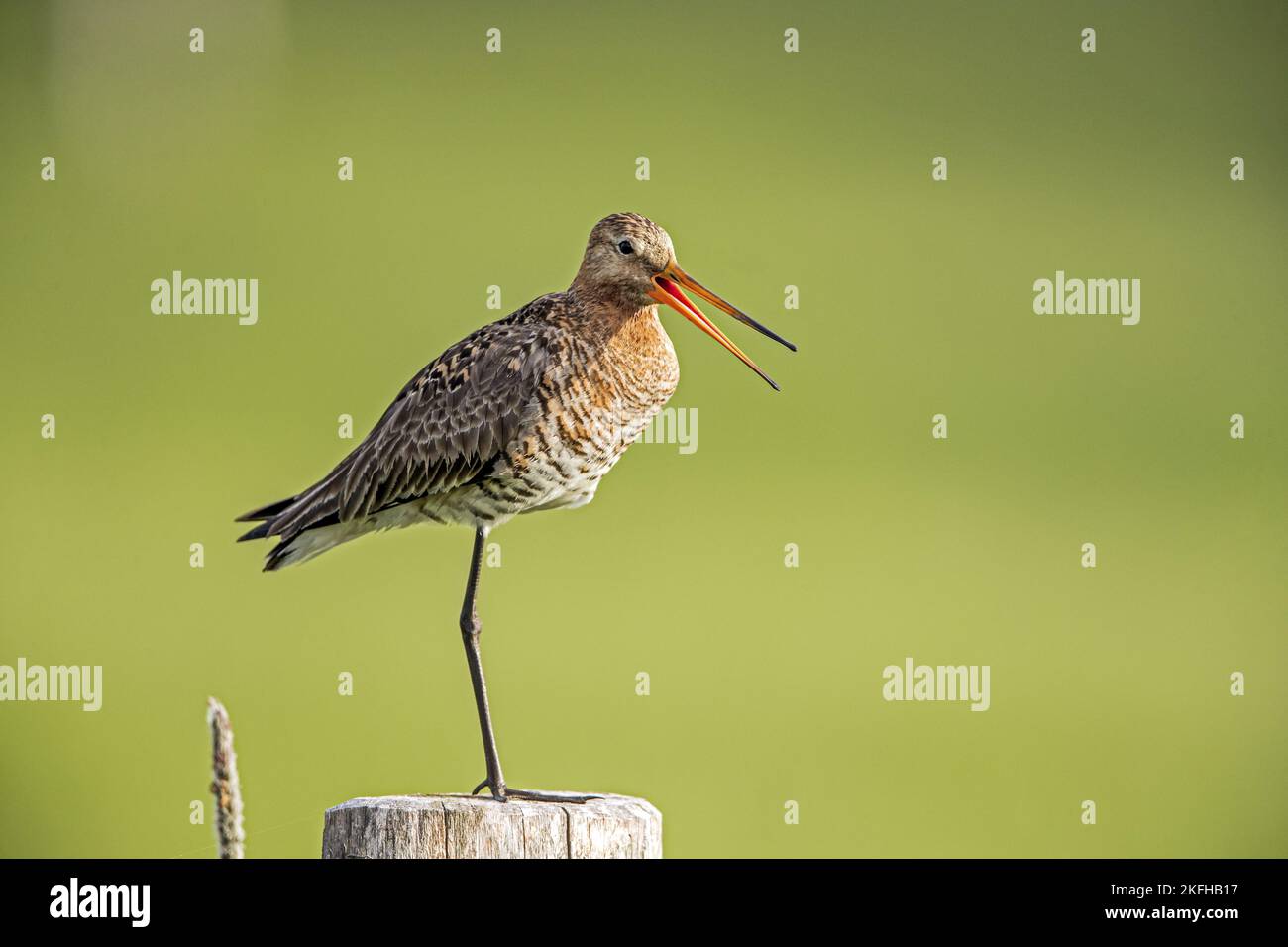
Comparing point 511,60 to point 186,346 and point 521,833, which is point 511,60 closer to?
point 186,346

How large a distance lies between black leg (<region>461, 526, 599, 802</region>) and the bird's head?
1.34 metres

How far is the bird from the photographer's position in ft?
27.3

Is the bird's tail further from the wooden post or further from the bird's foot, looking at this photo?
the wooden post

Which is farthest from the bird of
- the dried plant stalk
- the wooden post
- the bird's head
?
→ the dried plant stalk

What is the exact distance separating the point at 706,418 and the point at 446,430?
17.6 meters

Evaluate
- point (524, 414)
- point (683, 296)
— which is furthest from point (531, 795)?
point (683, 296)

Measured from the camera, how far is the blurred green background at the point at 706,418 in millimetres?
19438

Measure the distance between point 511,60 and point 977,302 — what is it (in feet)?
41.0

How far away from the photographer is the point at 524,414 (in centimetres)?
834

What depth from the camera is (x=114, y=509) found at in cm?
2416

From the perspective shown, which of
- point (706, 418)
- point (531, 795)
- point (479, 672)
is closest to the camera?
point (531, 795)

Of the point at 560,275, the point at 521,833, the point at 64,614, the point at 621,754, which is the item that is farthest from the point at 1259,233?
the point at 521,833

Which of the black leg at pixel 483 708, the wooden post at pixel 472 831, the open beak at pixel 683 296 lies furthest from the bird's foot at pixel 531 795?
the open beak at pixel 683 296

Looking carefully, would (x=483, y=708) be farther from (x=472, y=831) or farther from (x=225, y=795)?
(x=225, y=795)
